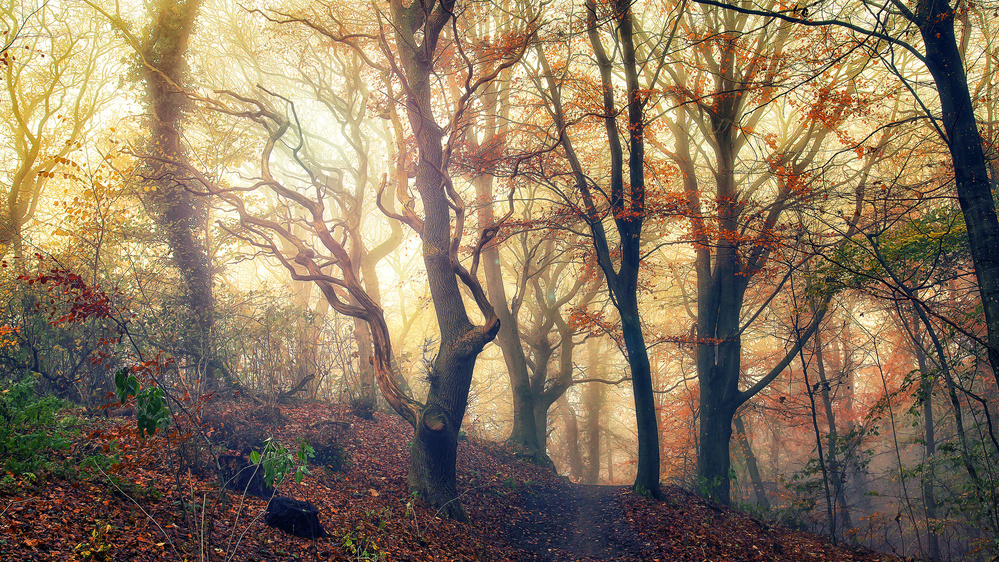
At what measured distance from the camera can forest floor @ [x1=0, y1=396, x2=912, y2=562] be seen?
3.64 metres

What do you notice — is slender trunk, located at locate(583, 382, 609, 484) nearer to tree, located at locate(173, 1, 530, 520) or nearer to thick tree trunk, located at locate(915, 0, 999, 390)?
tree, located at locate(173, 1, 530, 520)

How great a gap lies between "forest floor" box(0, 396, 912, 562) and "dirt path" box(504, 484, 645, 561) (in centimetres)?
3

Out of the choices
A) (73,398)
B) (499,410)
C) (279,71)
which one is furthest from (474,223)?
(499,410)

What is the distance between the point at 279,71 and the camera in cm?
1488

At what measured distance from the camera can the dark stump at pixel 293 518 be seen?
467 centimetres

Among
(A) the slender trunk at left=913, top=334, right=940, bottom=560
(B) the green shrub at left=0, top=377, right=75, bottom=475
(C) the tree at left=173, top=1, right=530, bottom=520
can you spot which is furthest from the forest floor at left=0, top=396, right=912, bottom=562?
(A) the slender trunk at left=913, top=334, right=940, bottom=560

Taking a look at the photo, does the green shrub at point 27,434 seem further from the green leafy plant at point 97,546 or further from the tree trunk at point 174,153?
the tree trunk at point 174,153

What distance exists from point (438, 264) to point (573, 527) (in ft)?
15.1

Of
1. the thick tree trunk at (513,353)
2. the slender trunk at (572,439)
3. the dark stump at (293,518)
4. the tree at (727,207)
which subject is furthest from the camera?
the slender trunk at (572,439)

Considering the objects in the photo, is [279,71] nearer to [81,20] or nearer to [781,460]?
[81,20]

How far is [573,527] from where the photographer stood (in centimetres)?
780

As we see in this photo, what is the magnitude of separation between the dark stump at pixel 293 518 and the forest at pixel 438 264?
0.04 metres


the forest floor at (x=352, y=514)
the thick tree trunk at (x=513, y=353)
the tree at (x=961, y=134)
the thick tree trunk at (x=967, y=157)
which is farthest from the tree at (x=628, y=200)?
the thick tree trunk at (x=513, y=353)

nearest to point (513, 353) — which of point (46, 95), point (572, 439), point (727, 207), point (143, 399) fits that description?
point (727, 207)
